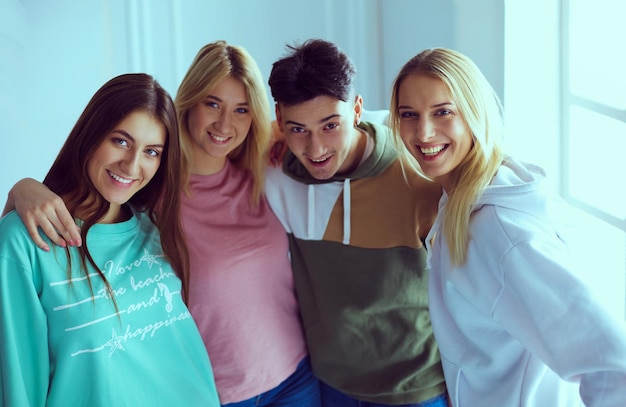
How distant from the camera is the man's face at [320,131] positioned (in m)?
1.67

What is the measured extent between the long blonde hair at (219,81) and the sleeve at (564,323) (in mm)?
799

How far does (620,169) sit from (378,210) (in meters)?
0.95

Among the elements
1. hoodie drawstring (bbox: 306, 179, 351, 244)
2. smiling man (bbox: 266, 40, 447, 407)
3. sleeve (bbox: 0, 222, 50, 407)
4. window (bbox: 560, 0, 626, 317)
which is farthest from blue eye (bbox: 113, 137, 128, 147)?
window (bbox: 560, 0, 626, 317)

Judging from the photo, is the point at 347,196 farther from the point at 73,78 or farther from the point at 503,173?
the point at 73,78

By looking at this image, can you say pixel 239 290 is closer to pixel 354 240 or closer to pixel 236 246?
pixel 236 246

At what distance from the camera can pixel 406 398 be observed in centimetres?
175

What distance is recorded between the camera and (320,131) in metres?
1.69

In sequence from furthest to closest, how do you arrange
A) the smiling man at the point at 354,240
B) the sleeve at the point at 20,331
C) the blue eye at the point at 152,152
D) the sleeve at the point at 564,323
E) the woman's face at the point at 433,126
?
the smiling man at the point at 354,240 → the blue eye at the point at 152,152 → the woman's face at the point at 433,126 → the sleeve at the point at 20,331 → the sleeve at the point at 564,323

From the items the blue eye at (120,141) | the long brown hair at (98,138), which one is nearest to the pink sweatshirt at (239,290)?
the long brown hair at (98,138)

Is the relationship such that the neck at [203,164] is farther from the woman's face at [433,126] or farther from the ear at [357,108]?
the woman's face at [433,126]

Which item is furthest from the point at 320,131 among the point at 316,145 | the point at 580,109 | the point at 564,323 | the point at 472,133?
the point at 580,109

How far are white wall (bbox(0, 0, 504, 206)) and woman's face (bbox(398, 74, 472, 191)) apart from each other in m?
0.80

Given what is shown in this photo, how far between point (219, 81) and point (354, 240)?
54cm

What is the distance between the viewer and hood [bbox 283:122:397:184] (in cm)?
175
